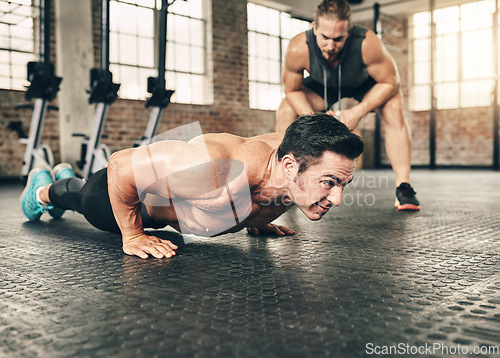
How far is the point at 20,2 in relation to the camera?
559cm

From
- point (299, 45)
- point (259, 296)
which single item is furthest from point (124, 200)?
point (299, 45)

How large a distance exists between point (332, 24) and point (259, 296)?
1619mm

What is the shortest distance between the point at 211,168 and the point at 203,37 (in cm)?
624

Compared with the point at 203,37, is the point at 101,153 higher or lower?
lower

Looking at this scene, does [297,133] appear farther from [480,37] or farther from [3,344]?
[480,37]

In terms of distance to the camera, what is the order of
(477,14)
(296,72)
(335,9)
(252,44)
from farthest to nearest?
(477,14)
(252,44)
(296,72)
(335,9)

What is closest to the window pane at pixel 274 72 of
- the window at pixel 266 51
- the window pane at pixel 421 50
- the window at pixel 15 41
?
the window at pixel 266 51

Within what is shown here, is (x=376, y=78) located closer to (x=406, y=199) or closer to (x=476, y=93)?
(x=406, y=199)

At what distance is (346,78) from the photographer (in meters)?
2.59

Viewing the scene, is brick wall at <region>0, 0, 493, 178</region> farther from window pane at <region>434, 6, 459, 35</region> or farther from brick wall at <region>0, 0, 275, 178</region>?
window pane at <region>434, 6, 459, 35</region>

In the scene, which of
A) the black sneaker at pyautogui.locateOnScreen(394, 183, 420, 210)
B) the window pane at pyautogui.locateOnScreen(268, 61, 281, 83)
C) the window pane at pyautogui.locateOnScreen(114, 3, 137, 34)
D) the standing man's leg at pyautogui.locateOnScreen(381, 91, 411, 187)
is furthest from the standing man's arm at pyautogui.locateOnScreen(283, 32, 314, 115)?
the window pane at pyautogui.locateOnScreen(268, 61, 281, 83)

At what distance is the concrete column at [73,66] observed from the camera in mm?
5750

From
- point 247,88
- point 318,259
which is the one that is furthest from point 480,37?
point 318,259

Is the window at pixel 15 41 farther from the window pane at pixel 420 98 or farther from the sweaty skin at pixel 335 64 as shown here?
the window pane at pixel 420 98
